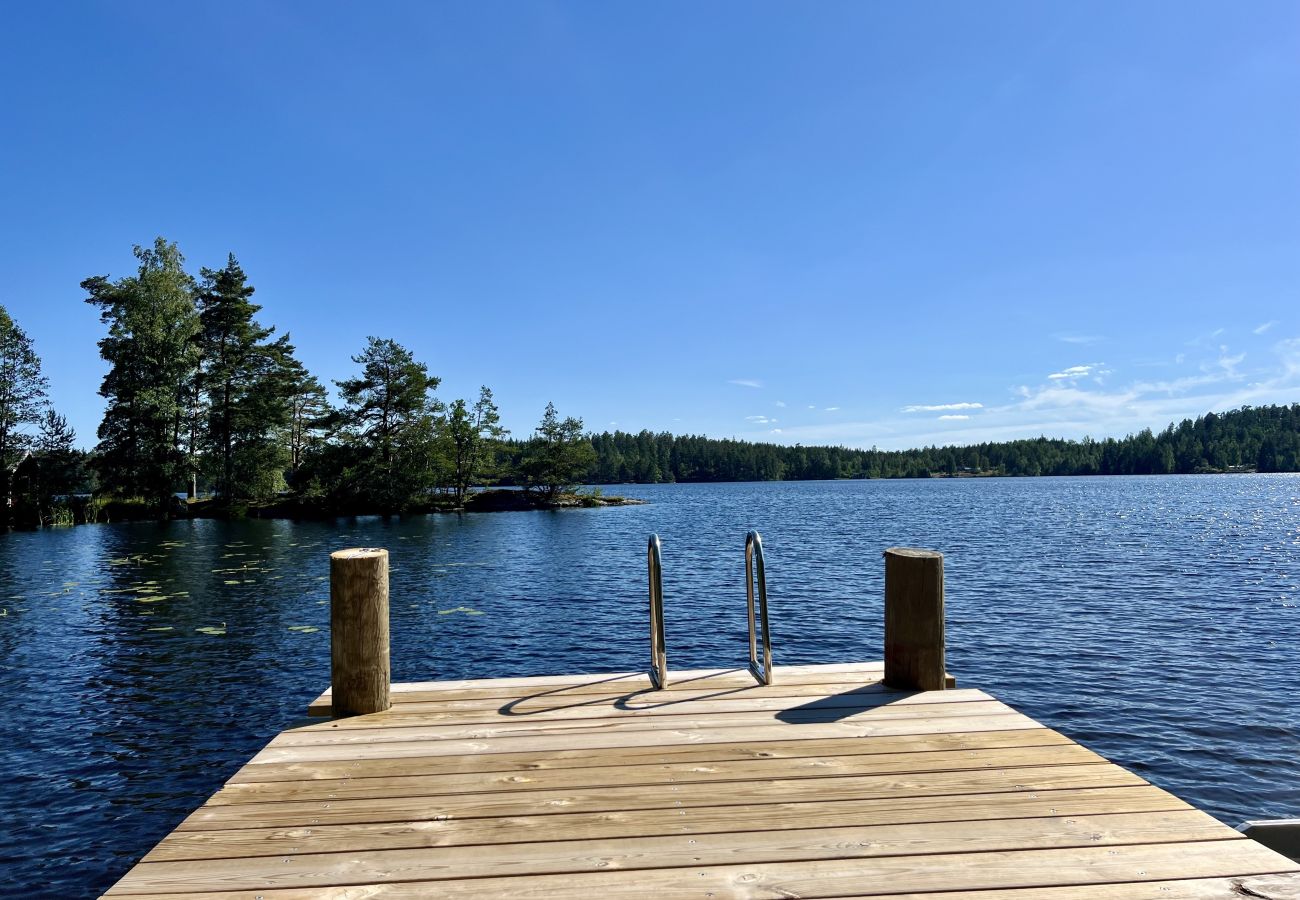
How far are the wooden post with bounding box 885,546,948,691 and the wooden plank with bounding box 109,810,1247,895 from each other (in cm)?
189

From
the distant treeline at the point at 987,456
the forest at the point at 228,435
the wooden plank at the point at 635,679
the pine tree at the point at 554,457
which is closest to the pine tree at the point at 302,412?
the forest at the point at 228,435

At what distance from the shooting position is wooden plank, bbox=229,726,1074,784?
3680mm

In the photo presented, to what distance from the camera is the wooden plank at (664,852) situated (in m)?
2.66

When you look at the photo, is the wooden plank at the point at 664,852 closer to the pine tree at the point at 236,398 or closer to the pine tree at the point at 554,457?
the pine tree at the point at 236,398

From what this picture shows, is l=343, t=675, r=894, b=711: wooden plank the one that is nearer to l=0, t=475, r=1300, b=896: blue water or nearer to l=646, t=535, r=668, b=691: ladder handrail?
l=646, t=535, r=668, b=691: ladder handrail

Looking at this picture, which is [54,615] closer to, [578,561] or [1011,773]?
[578,561]

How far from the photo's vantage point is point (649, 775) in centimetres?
355

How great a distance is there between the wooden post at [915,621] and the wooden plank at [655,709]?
13 centimetres

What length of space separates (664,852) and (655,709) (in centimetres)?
184

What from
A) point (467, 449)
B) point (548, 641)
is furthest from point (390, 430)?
point (548, 641)

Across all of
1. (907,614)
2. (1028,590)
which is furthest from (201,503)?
(907,614)

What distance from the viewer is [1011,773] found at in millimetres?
3529

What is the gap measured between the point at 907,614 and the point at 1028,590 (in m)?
16.3

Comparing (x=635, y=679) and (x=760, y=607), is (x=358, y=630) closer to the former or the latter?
(x=635, y=679)
